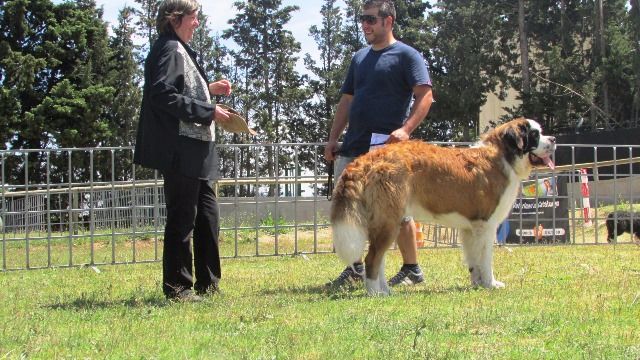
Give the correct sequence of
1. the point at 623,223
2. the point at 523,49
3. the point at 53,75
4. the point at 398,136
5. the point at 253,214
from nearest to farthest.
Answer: the point at 398,136, the point at 253,214, the point at 623,223, the point at 53,75, the point at 523,49

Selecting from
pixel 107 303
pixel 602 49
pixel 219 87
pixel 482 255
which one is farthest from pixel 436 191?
pixel 602 49

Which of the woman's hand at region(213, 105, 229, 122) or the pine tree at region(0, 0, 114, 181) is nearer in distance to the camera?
→ the woman's hand at region(213, 105, 229, 122)

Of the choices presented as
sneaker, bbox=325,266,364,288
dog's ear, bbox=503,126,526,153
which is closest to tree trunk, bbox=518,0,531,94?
dog's ear, bbox=503,126,526,153

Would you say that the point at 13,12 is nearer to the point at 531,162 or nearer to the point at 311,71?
the point at 311,71

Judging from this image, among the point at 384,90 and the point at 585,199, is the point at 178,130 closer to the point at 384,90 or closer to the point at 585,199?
the point at 384,90

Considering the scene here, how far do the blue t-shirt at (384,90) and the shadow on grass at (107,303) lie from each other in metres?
2.22

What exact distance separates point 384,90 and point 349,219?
1.40 meters

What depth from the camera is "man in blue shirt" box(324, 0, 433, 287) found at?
617 centimetres

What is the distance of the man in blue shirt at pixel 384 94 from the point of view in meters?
6.17

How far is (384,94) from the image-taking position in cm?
630

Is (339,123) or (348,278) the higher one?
(339,123)

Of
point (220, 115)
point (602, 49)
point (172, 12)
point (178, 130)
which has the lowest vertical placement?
point (178, 130)

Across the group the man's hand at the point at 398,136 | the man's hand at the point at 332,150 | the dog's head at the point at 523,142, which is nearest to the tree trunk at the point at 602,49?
the dog's head at the point at 523,142

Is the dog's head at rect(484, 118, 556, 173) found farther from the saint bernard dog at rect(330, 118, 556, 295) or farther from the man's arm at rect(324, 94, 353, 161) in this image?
the man's arm at rect(324, 94, 353, 161)
